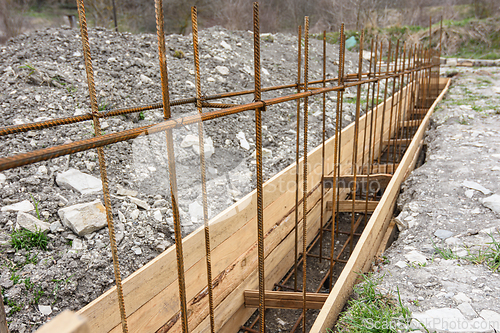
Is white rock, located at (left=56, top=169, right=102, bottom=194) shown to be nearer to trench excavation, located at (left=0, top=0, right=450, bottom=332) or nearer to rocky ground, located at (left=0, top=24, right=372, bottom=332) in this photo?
rocky ground, located at (left=0, top=24, right=372, bottom=332)

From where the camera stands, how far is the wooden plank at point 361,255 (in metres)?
1.89

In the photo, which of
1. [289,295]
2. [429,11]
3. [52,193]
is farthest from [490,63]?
[52,193]

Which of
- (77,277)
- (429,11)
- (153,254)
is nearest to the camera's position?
(77,277)

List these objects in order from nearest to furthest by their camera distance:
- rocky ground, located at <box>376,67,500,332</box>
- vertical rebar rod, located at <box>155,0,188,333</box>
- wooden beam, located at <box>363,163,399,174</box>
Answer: vertical rebar rod, located at <box>155,0,188,333</box> < rocky ground, located at <box>376,67,500,332</box> < wooden beam, located at <box>363,163,399,174</box>

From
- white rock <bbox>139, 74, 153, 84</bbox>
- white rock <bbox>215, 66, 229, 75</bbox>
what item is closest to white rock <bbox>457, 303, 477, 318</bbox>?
white rock <bbox>139, 74, 153, 84</bbox>

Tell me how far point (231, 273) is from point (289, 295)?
0.45 meters

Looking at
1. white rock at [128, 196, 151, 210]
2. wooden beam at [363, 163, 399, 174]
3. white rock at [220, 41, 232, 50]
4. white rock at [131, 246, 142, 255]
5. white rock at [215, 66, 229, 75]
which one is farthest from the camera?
white rock at [220, 41, 232, 50]

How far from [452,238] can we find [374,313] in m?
1.01

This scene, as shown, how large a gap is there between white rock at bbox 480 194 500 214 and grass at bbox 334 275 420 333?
50.8 inches

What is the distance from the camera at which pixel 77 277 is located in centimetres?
186

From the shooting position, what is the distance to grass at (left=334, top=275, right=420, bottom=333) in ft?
5.64

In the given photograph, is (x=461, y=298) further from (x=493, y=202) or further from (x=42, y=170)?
(x=42, y=170)

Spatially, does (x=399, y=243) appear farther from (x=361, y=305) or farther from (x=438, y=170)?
(x=438, y=170)

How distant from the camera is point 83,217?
210cm
